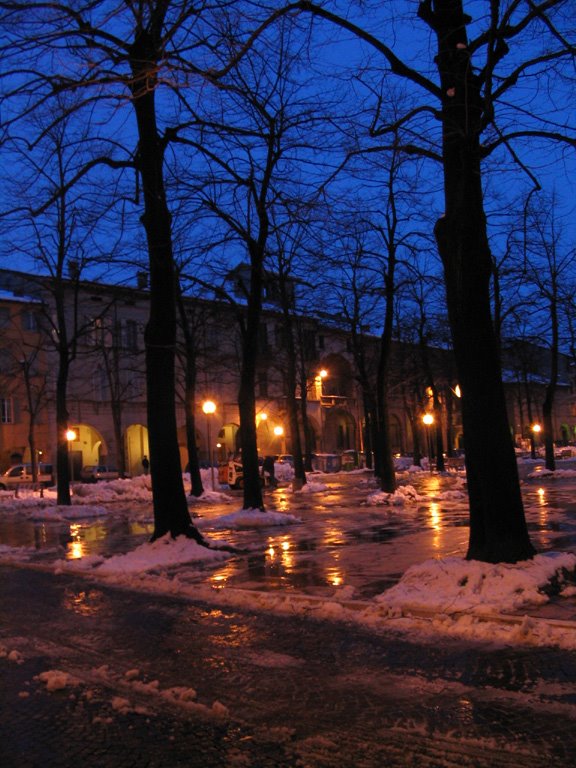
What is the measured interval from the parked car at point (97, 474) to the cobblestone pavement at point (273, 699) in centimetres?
4178

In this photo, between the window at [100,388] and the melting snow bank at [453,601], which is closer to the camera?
the melting snow bank at [453,601]

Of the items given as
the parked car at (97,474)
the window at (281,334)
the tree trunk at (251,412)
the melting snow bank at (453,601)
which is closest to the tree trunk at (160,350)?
the melting snow bank at (453,601)

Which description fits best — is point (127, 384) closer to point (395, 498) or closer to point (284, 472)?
point (284, 472)

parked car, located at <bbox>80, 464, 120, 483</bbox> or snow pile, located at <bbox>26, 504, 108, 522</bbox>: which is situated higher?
parked car, located at <bbox>80, 464, 120, 483</bbox>

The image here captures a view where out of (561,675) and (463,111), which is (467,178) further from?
(561,675)

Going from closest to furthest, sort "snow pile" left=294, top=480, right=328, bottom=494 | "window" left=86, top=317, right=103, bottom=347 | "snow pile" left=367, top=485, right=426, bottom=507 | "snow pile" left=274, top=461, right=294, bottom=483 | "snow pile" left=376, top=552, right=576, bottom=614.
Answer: "snow pile" left=376, top=552, right=576, bottom=614 → "snow pile" left=367, top=485, right=426, bottom=507 → "window" left=86, top=317, right=103, bottom=347 → "snow pile" left=294, top=480, right=328, bottom=494 → "snow pile" left=274, top=461, right=294, bottom=483

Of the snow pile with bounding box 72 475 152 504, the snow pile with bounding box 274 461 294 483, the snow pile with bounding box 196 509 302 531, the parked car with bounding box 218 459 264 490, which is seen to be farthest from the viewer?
the snow pile with bounding box 274 461 294 483

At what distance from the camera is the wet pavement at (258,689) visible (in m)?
4.27

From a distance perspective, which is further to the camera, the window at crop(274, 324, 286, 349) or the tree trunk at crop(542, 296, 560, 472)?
the window at crop(274, 324, 286, 349)

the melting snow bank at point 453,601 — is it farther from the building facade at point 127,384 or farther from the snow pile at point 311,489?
the building facade at point 127,384

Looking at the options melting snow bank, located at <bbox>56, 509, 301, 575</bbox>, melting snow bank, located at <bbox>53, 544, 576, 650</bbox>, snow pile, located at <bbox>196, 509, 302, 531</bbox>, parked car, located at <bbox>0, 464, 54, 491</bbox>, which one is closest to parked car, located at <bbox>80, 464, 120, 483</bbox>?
parked car, located at <bbox>0, 464, 54, 491</bbox>

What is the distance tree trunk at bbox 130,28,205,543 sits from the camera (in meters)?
13.2

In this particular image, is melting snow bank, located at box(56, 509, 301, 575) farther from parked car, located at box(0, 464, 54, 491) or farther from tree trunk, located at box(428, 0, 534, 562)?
parked car, located at box(0, 464, 54, 491)

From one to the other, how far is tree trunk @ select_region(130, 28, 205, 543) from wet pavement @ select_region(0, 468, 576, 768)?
10.5ft
